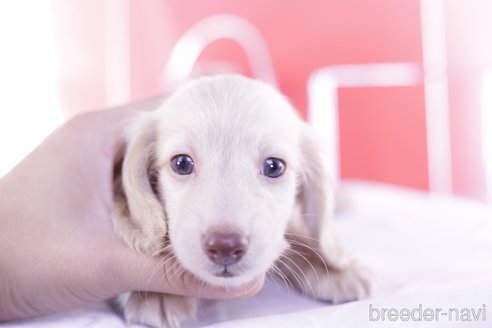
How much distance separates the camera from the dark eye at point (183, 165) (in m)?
1.44

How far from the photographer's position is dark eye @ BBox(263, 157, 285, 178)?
4.82ft

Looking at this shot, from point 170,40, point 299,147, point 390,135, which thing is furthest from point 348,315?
point 170,40

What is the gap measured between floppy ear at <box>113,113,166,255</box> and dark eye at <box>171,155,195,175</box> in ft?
0.37

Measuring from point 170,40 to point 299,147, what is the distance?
164 inches

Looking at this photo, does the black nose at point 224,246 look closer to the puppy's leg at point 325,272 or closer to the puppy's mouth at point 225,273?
the puppy's mouth at point 225,273

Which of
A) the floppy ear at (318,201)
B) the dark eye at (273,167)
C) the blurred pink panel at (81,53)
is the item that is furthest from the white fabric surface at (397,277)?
the blurred pink panel at (81,53)

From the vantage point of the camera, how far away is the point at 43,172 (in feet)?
4.96

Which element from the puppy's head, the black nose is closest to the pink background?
the puppy's head

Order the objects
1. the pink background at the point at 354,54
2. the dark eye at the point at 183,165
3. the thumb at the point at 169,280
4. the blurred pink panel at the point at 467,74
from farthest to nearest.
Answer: the pink background at the point at 354,54 → the blurred pink panel at the point at 467,74 → the dark eye at the point at 183,165 → the thumb at the point at 169,280

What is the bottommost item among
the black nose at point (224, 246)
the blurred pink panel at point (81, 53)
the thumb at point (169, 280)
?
the thumb at point (169, 280)

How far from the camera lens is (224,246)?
3.87 feet

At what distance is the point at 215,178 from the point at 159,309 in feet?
1.18

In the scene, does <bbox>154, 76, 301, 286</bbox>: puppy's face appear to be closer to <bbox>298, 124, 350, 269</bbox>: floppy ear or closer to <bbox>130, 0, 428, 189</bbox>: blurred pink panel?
<bbox>298, 124, 350, 269</bbox>: floppy ear

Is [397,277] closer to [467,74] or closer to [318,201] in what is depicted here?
[318,201]
